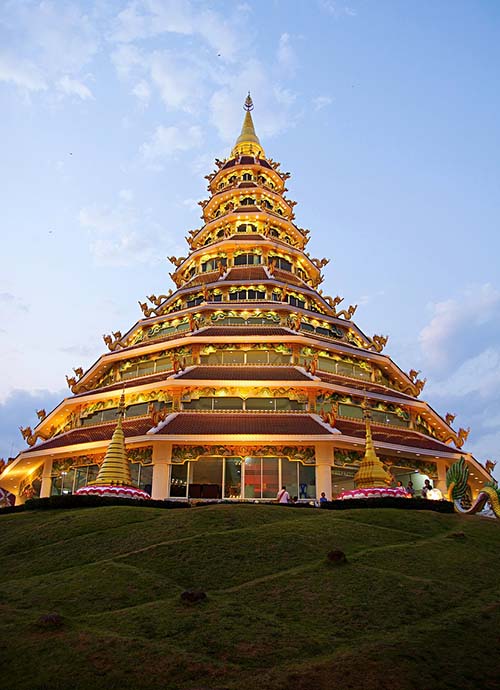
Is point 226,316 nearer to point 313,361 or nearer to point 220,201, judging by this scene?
point 313,361

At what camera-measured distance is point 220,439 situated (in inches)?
1236

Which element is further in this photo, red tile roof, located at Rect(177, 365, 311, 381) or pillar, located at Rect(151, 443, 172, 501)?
red tile roof, located at Rect(177, 365, 311, 381)

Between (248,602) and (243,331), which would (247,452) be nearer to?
(243,331)

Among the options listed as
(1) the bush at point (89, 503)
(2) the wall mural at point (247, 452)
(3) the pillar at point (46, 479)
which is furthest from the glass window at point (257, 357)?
(1) the bush at point (89, 503)

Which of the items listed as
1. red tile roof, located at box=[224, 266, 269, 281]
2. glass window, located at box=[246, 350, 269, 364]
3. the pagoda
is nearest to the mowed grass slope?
the pagoda

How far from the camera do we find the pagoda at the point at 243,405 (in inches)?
1260

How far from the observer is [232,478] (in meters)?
32.0

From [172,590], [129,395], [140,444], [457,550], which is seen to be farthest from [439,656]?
[129,395]

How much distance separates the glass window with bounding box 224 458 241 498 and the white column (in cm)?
398

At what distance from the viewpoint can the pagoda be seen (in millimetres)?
32000

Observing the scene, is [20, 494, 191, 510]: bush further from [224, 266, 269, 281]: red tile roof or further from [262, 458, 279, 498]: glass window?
[224, 266, 269, 281]: red tile roof

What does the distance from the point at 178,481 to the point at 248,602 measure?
18.5 metres

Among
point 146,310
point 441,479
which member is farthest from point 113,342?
point 441,479

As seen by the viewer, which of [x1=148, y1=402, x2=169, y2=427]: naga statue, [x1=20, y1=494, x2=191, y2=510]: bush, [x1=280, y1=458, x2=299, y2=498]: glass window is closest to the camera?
[x1=20, y1=494, x2=191, y2=510]: bush
